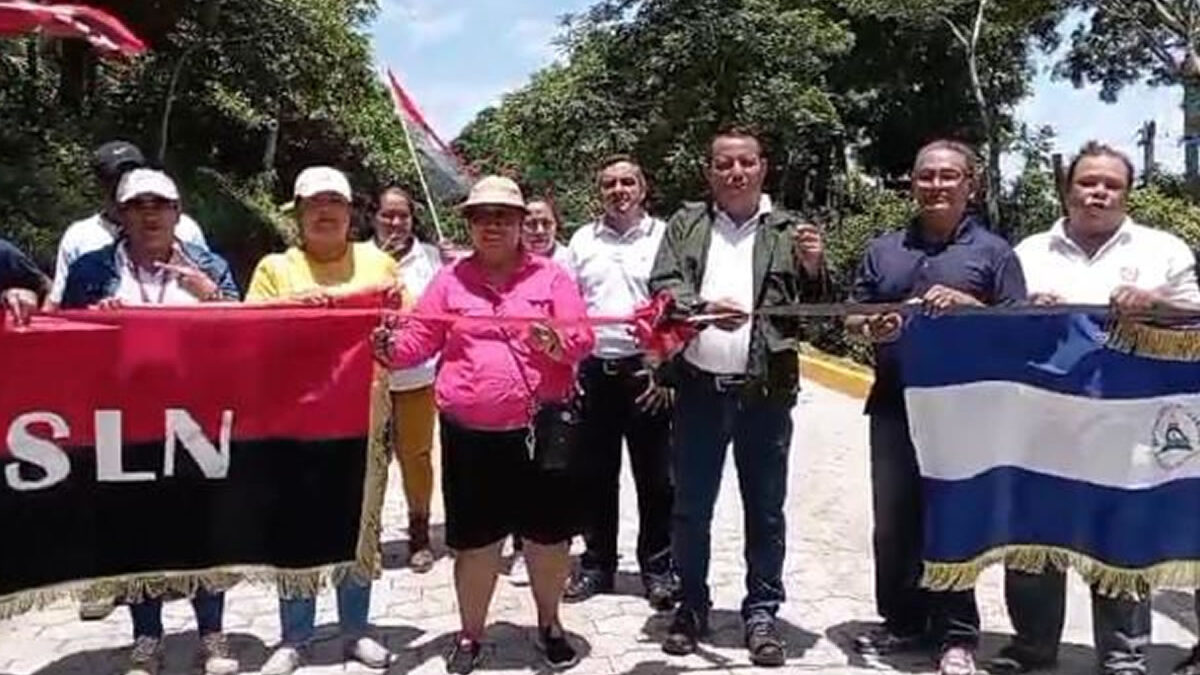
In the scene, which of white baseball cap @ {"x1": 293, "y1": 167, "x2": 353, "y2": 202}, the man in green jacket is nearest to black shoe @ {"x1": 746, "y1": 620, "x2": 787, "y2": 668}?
the man in green jacket

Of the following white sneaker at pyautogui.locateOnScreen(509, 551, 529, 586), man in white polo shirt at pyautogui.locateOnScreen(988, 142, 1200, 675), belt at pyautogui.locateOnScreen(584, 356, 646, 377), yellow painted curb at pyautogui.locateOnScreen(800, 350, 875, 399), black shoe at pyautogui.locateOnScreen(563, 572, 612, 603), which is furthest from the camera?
yellow painted curb at pyautogui.locateOnScreen(800, 350, 875, 399)

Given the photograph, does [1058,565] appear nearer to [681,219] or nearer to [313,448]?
[681,219]

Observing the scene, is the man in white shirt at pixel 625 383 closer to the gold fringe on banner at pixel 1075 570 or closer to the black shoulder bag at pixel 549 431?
the black shoulder bag at pixel 549 431

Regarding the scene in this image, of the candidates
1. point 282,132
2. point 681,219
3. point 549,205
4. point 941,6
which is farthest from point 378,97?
point 681,219

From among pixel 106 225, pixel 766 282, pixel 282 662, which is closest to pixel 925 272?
pixel 766 282

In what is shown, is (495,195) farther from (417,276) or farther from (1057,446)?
(1057,446)

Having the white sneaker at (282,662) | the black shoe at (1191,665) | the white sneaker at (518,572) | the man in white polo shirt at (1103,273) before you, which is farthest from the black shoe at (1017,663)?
the white sneaker at (282,662)

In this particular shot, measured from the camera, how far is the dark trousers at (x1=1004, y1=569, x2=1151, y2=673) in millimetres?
4203

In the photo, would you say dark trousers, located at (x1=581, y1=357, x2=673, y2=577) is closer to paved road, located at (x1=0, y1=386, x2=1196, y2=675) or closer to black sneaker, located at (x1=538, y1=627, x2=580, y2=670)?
paved road, located at (x1=0, y1=386, x2=1196, y2=675)

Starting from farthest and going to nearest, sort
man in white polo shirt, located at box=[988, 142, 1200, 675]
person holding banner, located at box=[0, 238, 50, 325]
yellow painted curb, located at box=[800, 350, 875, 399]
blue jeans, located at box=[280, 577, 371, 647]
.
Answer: yellow painted curb, located at box=[800, 350, 875, 399], blue jeans, located at box=[280, 577, 371, 647], man in white polo shirt, located at box=[988, 142, 1200, 675], person holding banner, located at box=[0, 238, 50, 325]

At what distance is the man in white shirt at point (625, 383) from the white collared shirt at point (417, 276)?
66 centimetres

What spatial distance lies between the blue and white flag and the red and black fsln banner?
1767 mm

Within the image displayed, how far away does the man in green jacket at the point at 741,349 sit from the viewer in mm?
4262

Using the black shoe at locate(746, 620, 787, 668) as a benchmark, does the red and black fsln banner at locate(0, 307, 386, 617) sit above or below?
above
